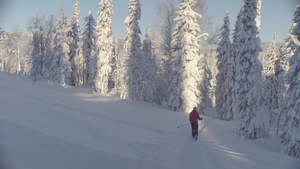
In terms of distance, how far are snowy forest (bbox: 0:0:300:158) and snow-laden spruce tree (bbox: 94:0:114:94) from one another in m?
0.16

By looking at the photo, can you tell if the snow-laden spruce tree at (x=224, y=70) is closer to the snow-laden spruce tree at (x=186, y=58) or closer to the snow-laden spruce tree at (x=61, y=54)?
the snow-laden spruce tree at (x=186, y=58)

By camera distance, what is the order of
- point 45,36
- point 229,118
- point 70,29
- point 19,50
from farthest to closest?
1. point 19,50
2. point 45,36
3. point 70,29
4. point 229,118

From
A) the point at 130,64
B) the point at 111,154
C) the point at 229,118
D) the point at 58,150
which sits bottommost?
the point at 229,118

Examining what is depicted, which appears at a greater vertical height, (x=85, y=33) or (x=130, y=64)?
(x=85, y=33)

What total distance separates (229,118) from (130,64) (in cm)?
1661

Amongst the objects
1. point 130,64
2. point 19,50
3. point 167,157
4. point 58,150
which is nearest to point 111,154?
point 58,150

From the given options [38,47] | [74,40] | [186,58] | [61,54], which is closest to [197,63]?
[186,58]

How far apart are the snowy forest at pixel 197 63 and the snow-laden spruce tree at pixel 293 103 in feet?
0.19

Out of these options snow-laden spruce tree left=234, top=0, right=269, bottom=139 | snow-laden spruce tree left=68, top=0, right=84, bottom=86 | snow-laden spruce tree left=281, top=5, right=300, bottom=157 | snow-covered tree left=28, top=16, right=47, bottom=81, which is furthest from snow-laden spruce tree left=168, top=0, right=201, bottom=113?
snow-covered tree left=28, top=16, right=47, bottom=81

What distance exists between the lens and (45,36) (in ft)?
151

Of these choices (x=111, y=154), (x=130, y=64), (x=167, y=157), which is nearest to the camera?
(x=111, y=154)

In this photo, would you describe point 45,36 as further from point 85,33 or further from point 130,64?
point 130,64

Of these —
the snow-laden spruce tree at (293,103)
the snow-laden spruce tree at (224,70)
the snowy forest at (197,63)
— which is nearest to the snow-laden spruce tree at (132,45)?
the snowy forest at (197,63)

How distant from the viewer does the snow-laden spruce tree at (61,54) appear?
37125mm
